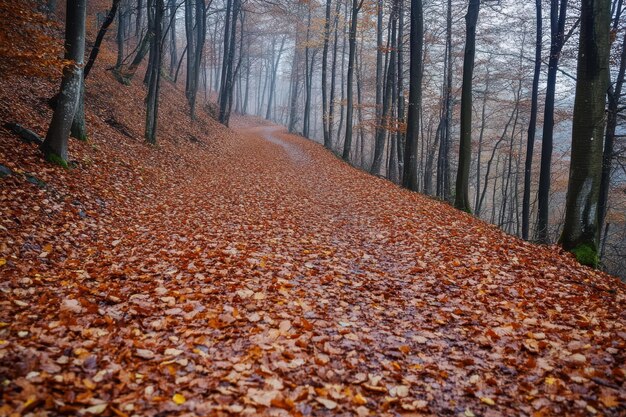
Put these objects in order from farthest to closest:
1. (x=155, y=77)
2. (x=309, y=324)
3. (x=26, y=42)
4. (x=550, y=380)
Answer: (x=155, y=77) < (x=26, y=42) < (x=309, y=324) < (x=550, y=380)

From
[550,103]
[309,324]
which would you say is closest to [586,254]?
[309,324]

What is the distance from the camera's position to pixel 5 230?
5023 mm

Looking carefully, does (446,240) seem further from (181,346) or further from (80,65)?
(80,65)

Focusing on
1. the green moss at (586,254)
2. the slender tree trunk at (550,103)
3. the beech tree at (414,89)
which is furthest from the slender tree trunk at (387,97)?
the green moss at (586,254)

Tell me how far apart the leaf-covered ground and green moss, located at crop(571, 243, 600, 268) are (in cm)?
29

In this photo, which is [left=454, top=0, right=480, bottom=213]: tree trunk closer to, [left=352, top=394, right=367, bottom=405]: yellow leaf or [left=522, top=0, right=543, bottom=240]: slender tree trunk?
[left=522, top=0, right=543, bottom=240]: slender tree trunk

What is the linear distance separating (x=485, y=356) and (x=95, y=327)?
3.83 metres

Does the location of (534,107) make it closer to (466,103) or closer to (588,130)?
(466,103)

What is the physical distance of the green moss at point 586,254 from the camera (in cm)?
640

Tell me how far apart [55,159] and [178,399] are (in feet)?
23.9

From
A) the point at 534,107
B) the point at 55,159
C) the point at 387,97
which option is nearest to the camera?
the point at 55,159

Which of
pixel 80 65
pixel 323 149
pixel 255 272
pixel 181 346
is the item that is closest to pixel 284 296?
pixel 255 272

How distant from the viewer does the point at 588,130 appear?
6.44 metres

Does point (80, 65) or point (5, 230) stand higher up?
point (80, 65)
